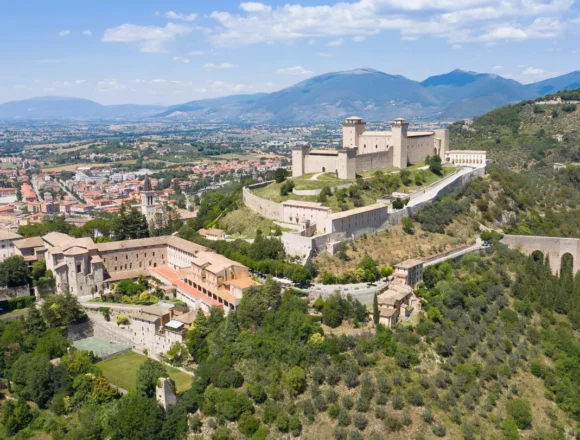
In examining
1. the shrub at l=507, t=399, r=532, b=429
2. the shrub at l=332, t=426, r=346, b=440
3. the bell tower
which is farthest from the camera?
the bell tower

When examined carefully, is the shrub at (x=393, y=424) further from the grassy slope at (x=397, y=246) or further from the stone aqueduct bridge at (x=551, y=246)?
the stone aqueduct bridge at (x=551, y=246)

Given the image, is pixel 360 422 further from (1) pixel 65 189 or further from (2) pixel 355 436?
(1) pixel 65 189

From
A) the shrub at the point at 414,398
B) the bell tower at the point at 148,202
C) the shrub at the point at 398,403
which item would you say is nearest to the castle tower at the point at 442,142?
the bell tower at the point at 148,202

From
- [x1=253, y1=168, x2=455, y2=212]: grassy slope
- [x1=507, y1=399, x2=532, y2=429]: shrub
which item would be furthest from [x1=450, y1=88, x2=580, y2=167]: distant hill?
[x1=507, y1=399, x2=532, y2=429]: shrub

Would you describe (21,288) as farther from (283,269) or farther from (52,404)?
(283,269)

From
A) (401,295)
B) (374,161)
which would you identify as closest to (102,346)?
(401,295)

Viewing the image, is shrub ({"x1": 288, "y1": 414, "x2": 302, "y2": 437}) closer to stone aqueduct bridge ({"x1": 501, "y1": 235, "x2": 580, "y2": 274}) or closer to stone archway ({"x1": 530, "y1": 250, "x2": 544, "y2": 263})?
stone aqueduct bridge ({"x1": 501, "y1": 235, "x2": 580, "y2": 274})

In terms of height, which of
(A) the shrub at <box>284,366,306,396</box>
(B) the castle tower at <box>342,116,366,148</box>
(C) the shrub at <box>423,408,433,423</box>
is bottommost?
(C) the shrub at <box>423,408,433,423</box>
